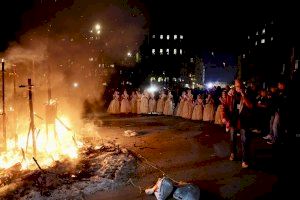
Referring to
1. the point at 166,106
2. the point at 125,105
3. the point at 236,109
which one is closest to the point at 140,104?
the point at 125,105

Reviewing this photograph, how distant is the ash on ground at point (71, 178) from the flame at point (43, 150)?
0.49 metres

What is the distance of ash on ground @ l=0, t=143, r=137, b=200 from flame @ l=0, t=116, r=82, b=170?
49cm

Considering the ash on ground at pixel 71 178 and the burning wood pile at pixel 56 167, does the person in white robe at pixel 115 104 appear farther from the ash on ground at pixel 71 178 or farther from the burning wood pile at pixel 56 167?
the ash on ground at pixel 71 178

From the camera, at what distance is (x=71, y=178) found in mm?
7617

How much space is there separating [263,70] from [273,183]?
204 ft

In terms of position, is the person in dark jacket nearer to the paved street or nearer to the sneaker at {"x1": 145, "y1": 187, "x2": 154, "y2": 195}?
the paved street

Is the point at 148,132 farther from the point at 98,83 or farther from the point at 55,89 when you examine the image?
the point at 98,83

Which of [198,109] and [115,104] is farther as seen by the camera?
[115,104]

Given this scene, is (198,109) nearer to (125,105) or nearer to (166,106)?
(166,106)

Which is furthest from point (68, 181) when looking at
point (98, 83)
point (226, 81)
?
point (226, 81)

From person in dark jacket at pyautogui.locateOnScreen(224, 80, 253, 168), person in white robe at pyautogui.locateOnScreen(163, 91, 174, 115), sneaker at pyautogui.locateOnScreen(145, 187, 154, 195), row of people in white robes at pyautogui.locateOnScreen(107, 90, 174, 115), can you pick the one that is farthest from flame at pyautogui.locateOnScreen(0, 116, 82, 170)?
row of people in white robes at pyautogui.locateOnScreen(107, 90, 174, 115)

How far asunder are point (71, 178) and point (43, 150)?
109 inches

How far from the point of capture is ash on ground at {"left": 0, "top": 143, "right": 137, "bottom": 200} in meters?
6.79

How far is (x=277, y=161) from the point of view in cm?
924
